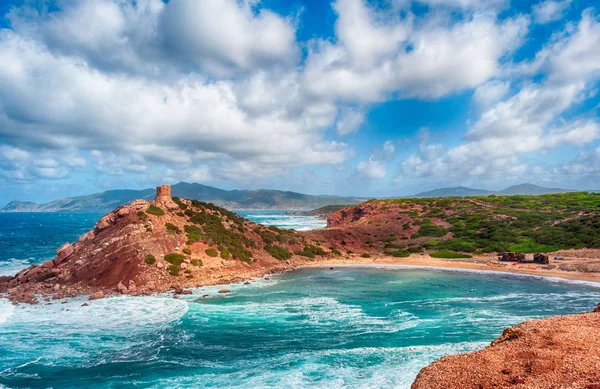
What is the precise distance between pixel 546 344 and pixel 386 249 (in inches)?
1724

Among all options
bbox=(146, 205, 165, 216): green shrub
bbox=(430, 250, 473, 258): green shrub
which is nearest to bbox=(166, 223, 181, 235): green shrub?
bbox=(146, 205, 165, 216): green shrub

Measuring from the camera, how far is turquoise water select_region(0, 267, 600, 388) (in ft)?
44.6

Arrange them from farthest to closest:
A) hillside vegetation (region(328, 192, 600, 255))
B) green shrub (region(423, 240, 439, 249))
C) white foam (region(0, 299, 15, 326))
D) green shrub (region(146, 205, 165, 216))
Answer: green shrub (region(423, 240, 439, 249)) → hillside vegetation (region(328, 192, 600, 255)) → green shrub (region(146, 205, 165, 216)) → white foam (region(0, 299, 15, 326))

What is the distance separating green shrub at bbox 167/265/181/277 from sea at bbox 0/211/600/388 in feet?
11.3

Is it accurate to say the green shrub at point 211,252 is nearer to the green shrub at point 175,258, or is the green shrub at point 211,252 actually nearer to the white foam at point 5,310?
the green shrub at point 175,258

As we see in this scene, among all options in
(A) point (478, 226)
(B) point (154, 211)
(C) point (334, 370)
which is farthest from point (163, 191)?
(A) point (478, 226)

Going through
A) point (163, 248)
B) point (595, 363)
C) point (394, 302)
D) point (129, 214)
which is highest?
point (129, 214)

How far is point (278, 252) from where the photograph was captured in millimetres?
42812

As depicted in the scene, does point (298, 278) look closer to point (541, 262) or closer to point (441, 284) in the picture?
point (441, 284)

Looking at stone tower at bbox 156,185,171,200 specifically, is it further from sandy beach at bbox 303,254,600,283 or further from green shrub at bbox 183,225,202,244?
sandy beach at bbox 303,254,600,283

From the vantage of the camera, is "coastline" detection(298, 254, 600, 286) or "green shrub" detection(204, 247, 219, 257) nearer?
"coastline" detection(298, 254, 600, 286)

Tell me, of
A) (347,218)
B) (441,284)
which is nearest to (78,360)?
(441,284)

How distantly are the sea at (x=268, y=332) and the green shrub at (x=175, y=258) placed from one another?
492cm

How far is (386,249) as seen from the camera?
5100 centimetres
